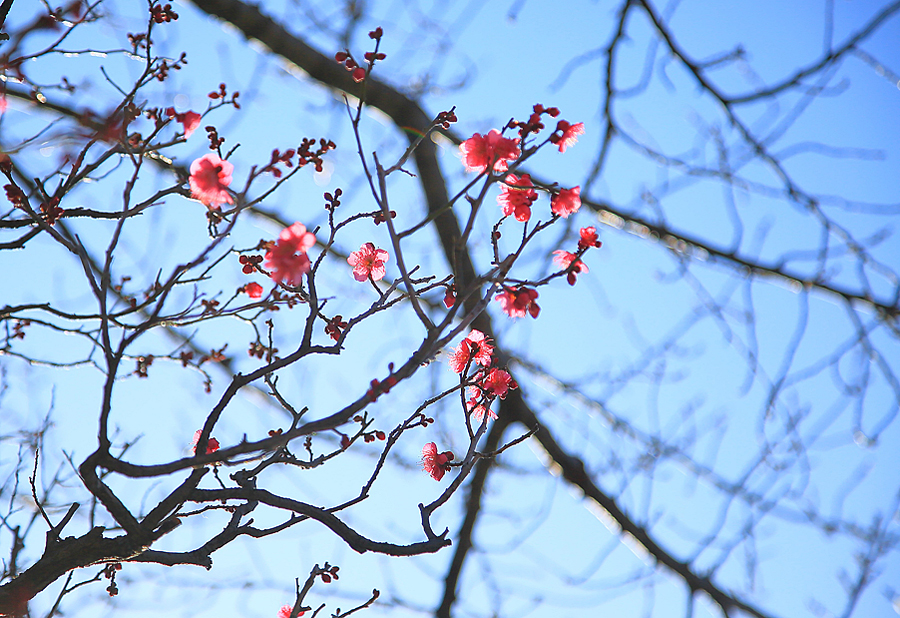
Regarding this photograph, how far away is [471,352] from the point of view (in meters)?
1.72

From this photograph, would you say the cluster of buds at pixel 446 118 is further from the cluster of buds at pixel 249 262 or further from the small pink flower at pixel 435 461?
the small pink flower at pixel 435 461

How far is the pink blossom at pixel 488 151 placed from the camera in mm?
1484

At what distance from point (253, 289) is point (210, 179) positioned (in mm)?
623

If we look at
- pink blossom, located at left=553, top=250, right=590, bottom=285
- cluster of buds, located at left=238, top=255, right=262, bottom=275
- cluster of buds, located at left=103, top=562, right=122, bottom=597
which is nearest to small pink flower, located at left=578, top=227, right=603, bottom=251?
pink blossom, located at left=553, top=250, right=590, bottom=285

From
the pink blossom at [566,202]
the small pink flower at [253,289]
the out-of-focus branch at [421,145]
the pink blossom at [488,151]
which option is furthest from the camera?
the out-of-focus branch at [421,145]

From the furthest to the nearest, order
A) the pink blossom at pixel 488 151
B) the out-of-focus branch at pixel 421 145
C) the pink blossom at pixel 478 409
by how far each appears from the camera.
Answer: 1. the out-of-focus branch at pixel 421 145
2. the pink blossom at pixel 478 409
3. the pink blossom at pixel 488 151

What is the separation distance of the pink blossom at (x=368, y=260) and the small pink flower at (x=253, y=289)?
1.29 feet

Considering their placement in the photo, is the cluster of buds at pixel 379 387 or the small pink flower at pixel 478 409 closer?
the cluster of buds at pixel 379 387

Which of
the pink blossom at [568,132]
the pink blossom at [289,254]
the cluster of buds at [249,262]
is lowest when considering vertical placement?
the pink blossom at [289,254]

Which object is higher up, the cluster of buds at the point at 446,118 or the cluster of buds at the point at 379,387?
the cluster of buds at the point at 446,118

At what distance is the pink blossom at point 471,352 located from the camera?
1.74m

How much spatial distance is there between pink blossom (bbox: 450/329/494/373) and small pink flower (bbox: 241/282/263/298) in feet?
2.27

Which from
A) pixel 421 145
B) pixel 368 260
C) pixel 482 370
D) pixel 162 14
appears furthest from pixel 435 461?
pixel 421 145

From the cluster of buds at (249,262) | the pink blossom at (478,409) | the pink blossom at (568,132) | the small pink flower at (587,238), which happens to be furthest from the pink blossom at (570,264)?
the cluster of buds at (249,262)
